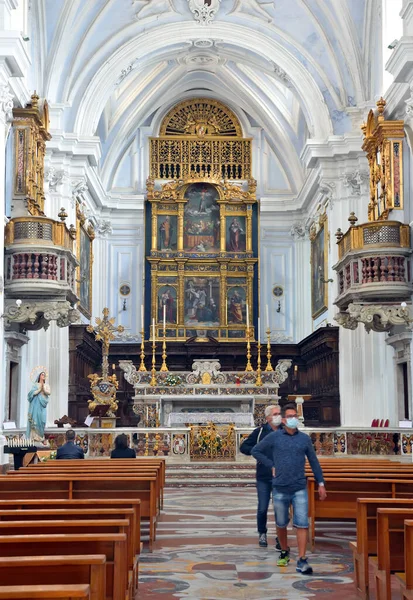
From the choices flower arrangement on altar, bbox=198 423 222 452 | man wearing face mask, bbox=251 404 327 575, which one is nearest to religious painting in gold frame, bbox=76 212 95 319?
flower arrangement on altar, bbox=198 423 222 452

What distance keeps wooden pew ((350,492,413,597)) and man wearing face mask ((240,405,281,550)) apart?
1.79 metres

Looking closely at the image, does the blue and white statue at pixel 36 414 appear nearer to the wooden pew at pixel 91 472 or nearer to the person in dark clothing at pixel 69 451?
the person in dark clothing at pixel 69 451

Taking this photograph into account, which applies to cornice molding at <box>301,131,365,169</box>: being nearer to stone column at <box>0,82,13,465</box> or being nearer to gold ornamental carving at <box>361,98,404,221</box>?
gold ornamental carving at <box>361,98,404,221</box>

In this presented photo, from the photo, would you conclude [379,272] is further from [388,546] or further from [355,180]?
[388,546]

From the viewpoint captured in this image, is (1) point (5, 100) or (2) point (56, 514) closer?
(2) point (56, 514)

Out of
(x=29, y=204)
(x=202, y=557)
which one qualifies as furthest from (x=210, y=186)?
(x=202, y=557)

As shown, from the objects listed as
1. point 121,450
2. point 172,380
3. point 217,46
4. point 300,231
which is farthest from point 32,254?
point 300,231

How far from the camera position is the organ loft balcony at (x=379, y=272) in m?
18.7

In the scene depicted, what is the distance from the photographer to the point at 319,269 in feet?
96.4

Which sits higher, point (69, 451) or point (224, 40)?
point (224, 40)

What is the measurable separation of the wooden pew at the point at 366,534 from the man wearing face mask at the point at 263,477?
1.79 meters

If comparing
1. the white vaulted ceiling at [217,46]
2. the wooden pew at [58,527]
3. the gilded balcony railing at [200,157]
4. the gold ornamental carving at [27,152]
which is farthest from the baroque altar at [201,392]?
the wooden pew at [58,527]

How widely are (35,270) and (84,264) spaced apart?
34.5 ft

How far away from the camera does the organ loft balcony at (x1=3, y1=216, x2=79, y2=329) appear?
60.0ft
